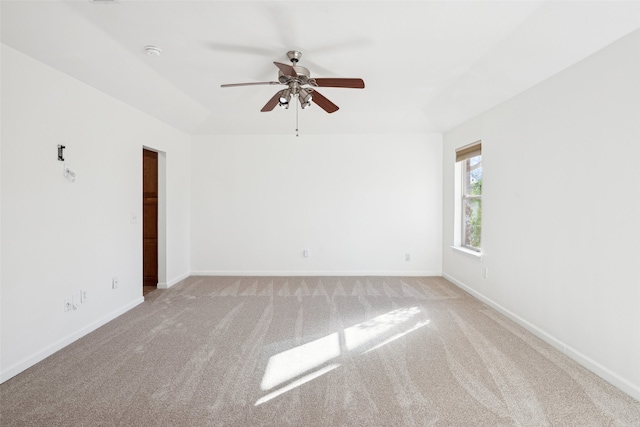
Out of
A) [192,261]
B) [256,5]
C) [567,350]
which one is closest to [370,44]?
[256,5]

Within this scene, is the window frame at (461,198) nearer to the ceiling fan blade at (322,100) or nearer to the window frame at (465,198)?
the window frame at (465,198)

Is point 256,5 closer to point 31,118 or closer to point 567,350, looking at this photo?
point 31,118

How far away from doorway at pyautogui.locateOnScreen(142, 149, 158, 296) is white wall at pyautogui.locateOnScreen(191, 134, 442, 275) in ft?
2.28

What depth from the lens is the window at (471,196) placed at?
436 cm

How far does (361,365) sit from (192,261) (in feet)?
12.7

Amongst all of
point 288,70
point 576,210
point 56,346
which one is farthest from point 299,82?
point 56,346

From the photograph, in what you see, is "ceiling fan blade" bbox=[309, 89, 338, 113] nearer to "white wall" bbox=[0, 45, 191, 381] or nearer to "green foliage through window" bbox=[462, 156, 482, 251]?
"white wall" bbox=[0, 45, 191, 381]

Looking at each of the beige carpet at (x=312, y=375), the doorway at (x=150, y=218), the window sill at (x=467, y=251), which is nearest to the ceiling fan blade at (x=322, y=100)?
the beige carpet at (x=312, y=375)

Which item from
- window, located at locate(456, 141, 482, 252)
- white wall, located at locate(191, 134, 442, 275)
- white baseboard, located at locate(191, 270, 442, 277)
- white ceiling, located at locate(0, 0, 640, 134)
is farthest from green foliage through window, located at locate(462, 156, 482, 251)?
white baseboard, located at locate(191, 270, 442, 277)

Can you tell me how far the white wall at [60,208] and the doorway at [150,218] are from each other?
0.76m

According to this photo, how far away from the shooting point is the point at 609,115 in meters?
2.29

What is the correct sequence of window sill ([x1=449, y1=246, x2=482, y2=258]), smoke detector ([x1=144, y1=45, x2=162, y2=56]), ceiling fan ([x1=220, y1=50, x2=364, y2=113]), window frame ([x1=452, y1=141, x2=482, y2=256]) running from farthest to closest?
→ 1. window frame ([x1=452, y1=141, x2=482, y2=256])
2. window sill ([x1=449, y1=246, x2=482, y2=258])
3. smoke detector ([x1=144, y1=45, x2=162, y2=56])
4. ceiling fan ([x1=220, y1=50, x2=364, y2=113])

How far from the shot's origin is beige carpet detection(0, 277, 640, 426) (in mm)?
1903

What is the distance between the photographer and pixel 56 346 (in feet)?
8.97
